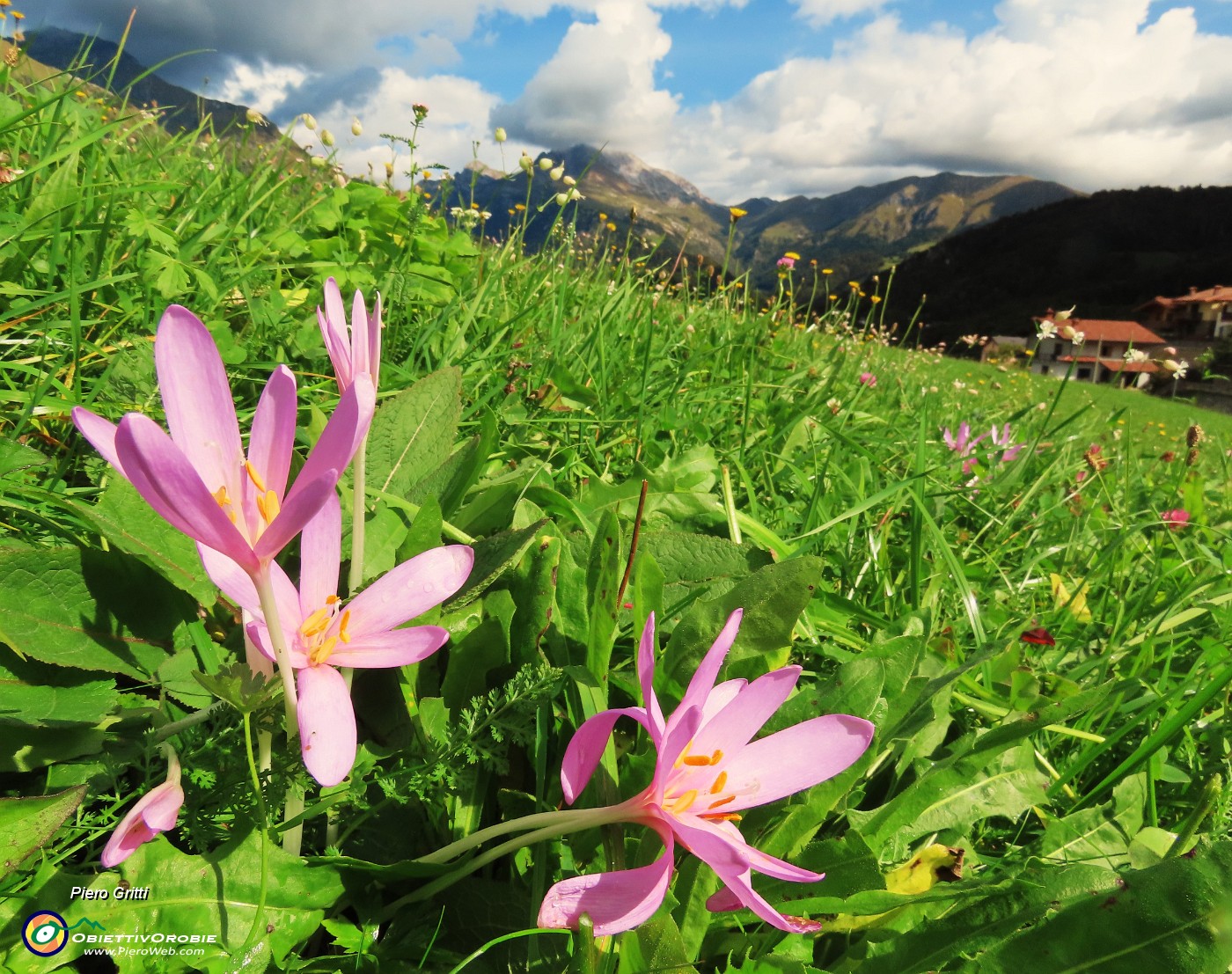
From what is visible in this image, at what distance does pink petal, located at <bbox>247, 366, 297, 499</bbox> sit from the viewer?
2.20 ft

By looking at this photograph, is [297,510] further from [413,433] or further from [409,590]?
[413,433]

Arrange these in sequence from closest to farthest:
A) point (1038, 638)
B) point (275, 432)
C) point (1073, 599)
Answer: point (275, 432)
point (1038, 638)
point (1073, 599)

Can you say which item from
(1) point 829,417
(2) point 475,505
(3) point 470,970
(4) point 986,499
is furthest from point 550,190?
(3) point 470,970

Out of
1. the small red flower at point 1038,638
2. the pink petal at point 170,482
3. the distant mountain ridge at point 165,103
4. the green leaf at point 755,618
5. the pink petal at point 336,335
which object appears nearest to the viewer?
the pink petal at point 170,482

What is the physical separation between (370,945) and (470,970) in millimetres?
123

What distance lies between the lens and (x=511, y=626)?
3.94 ft

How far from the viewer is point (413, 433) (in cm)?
154

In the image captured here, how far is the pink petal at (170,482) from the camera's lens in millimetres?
528

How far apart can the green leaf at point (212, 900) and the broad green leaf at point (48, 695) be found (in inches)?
7.1

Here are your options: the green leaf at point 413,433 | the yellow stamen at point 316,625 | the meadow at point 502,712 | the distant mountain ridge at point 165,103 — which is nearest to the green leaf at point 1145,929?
the meadow at point 502,712

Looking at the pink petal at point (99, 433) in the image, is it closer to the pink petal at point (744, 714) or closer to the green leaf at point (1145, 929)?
the pink petal at point (744, 714)

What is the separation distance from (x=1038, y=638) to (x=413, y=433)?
1.50m

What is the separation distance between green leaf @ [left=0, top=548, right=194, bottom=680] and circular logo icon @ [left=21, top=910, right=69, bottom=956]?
304 millimetres

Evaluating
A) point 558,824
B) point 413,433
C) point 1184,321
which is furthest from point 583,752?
point 1184,321
